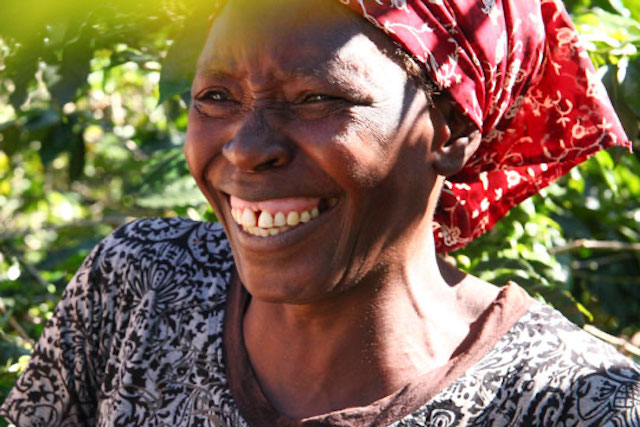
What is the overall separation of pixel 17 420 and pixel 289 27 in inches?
50.9

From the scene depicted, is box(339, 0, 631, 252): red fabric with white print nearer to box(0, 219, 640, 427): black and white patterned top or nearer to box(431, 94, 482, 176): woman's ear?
box(431, 94, 482, 176): woman's ear

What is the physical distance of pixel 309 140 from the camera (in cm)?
184

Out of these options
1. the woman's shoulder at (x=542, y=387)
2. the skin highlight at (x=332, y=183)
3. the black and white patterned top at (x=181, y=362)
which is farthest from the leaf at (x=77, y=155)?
the woman's shoulder at (x=542, y=387)

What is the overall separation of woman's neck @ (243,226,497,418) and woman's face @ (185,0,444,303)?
105 millimetres

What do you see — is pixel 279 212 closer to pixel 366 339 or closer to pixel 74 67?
pixel 366 339

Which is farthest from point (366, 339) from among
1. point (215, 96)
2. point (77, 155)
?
point (77, 155)

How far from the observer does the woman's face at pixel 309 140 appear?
1.84m

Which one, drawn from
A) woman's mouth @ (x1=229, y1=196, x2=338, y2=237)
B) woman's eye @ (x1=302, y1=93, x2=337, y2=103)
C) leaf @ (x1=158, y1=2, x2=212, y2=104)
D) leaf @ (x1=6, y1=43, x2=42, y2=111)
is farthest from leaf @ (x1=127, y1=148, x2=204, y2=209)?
woman's eye @ (x1=302, y1=93, x2=337, y2=103)

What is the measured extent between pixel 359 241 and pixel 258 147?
301 millimetres

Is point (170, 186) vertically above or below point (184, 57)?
below

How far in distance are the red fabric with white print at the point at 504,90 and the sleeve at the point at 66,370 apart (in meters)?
0.94

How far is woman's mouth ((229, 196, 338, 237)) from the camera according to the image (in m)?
1.88

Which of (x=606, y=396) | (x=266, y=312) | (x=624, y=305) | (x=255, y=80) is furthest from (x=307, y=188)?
(x=624, y=305)

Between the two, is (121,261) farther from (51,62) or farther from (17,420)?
(51,62)
